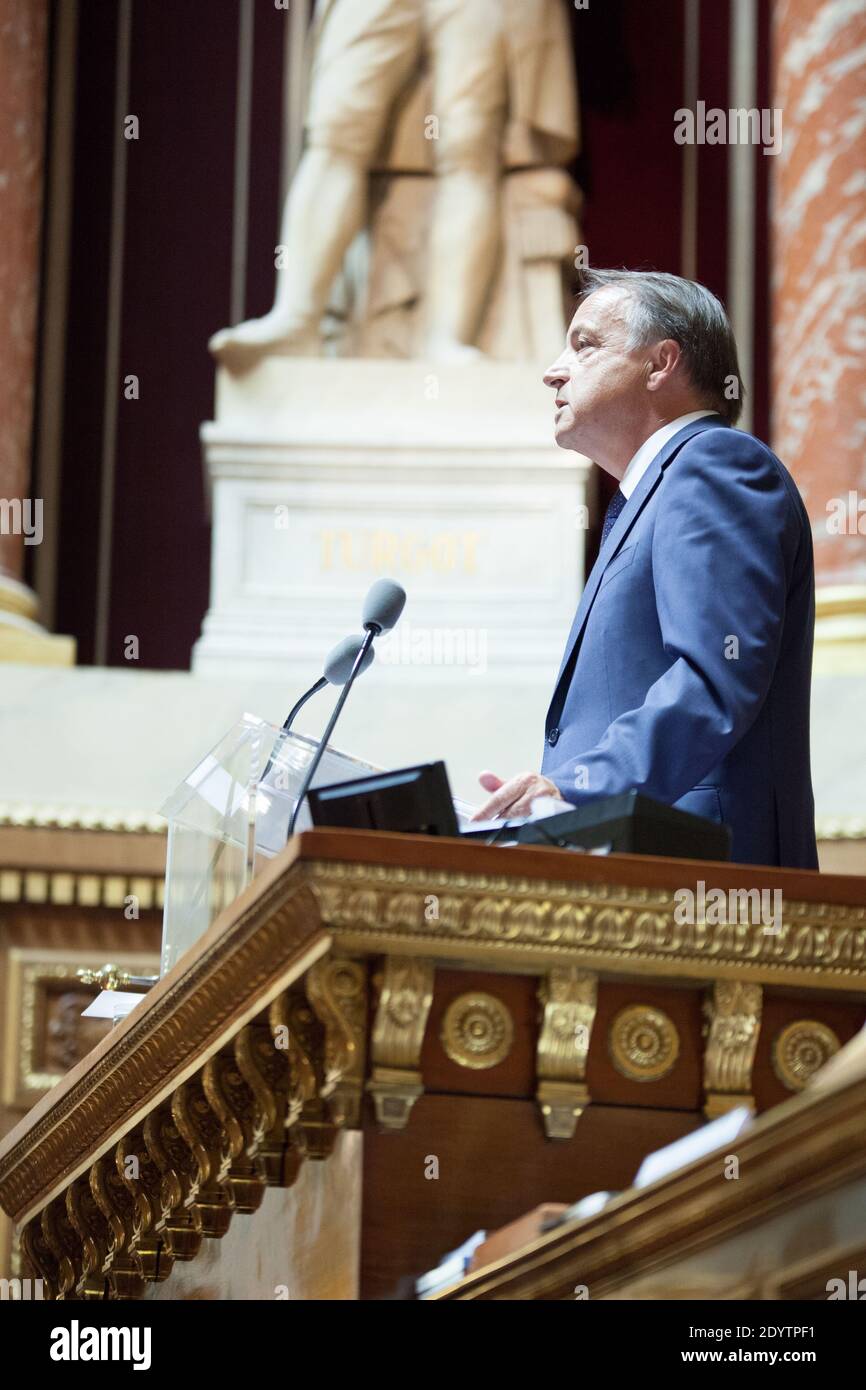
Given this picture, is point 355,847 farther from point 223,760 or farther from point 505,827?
point 223,760

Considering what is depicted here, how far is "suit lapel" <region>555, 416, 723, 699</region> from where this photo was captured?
2666 mm

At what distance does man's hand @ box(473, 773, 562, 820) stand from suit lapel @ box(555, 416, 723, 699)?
0.39 m

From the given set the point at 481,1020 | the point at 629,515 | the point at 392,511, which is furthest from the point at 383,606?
the point at 392,511

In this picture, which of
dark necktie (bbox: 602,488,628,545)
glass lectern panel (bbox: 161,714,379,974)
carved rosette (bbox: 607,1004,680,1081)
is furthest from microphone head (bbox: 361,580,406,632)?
carved rosette (bbox: 607,1004,680,1081)

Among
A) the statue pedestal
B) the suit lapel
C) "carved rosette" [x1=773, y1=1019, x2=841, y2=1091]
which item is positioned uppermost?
the statue pedestal

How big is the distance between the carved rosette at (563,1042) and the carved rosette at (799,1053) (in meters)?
0.19

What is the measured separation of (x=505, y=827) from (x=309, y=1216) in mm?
409

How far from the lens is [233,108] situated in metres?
7.33

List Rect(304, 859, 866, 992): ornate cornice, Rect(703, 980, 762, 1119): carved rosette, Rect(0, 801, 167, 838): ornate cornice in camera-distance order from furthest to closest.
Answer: Rect(0, 801, 167, 838): ornate cornice
Rect(703, 980, 762, 1119): carved rosette
Rect(304, 859, 866, 992): ornate cornice

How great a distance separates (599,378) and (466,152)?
4014mm

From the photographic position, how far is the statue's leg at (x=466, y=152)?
6586 mm

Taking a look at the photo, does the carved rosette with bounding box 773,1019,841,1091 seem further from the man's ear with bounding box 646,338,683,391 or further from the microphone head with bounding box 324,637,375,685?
the man's ear with bounding box 646,338,683,391

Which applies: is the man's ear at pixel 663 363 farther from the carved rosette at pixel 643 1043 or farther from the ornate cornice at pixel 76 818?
the ornate cornice at pixel 76 818
